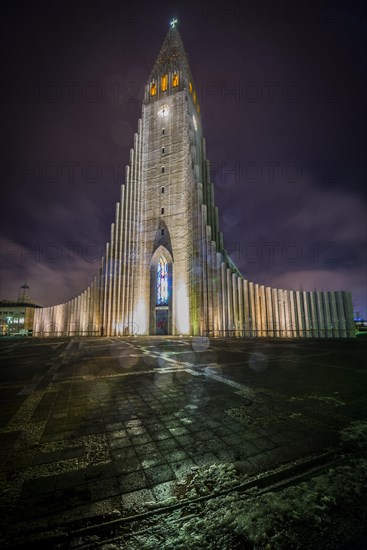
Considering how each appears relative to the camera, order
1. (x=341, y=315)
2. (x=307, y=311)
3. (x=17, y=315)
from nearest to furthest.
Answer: (x=341, y=315)
(x=307, y=311)
(x=17, y=315)

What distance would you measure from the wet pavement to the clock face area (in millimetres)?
38516

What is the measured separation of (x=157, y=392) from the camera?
519cm

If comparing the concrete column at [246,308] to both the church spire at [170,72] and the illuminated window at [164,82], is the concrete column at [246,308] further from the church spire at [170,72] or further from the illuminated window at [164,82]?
the illuminated window at [164,82]

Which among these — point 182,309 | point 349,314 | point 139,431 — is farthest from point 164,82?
point 139,431

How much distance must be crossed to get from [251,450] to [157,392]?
9.10 ft

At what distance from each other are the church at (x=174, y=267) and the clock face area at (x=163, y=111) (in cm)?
19

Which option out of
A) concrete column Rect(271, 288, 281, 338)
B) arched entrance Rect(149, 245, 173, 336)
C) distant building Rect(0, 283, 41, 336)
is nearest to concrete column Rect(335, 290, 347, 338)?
concrete column Rect(271, 288, 281, 338)

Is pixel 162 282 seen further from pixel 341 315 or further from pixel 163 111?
pixel 163 111

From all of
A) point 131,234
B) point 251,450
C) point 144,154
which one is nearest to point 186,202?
point 131,234

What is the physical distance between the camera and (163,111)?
3547 centimetres

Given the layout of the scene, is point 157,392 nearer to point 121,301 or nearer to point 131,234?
point 121,301

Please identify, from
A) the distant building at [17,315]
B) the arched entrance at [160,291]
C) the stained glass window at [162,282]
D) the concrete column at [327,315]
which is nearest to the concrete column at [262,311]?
the concrete column at [327,315]

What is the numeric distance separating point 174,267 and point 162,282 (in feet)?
8.78

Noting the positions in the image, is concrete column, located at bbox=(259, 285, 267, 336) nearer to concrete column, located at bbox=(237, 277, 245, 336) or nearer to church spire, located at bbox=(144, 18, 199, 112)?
concrete column, located at bbox=(237, 277, 245, 336)
